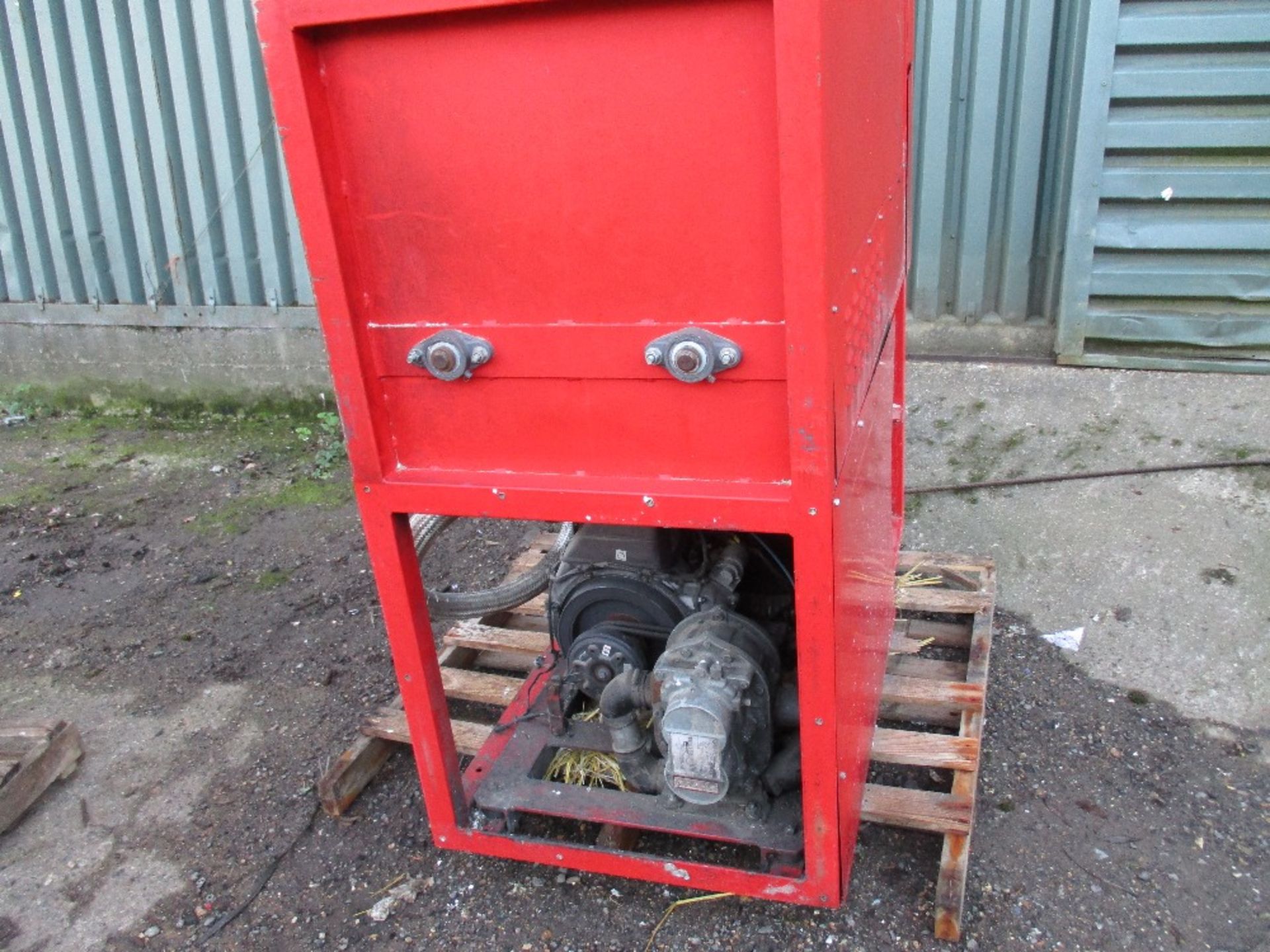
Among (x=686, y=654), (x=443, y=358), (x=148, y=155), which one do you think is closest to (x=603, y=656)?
(x=686, y=654)

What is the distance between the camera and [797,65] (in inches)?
55.3

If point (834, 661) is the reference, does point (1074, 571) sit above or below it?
below

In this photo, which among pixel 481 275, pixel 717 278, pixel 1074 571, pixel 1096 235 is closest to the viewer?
pixel 717 278

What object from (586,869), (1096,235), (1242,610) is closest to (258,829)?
(586,869)

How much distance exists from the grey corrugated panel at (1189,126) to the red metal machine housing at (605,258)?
236cm

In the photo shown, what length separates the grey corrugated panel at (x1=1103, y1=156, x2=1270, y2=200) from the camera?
3.83 meters

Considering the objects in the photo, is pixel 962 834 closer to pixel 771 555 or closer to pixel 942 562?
pixel 771 555

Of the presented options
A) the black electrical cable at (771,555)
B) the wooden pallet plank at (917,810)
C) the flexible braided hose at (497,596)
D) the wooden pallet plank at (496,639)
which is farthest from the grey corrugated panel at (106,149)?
the wooden pallet plank at (917,810)

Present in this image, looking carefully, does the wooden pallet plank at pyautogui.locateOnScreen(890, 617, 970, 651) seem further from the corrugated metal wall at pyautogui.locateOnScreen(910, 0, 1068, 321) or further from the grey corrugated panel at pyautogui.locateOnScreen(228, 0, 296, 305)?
the grey corrugated panel at pyautogui.locateOnScreen(228, 0, 296, 305)

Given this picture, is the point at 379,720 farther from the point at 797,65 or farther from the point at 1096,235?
the point at 1096,235

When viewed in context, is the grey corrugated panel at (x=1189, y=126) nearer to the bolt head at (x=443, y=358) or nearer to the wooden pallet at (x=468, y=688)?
the wooden pallet at (x=468, y=688)

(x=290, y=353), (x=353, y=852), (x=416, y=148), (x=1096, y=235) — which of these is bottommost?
(x=353, y=852)

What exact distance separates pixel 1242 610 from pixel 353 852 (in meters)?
2.71

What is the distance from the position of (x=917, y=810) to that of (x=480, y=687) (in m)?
1.26
